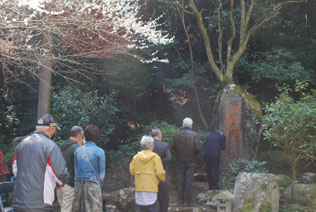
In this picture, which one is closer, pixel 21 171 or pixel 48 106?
pixel 21 171

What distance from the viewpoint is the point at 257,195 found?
21.4 ft

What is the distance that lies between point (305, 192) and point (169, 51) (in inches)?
357

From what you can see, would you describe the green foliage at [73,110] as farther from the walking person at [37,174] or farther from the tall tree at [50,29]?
the walking person at [37,174]

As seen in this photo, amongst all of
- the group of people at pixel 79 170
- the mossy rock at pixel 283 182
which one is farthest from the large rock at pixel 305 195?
the group of people at pixel 79 170

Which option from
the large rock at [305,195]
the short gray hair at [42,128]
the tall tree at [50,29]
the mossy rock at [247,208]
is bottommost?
the mossy rock at [247,208]

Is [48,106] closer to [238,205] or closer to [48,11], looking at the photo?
[48,11]

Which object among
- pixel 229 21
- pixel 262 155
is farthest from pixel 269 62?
pixel 262 155

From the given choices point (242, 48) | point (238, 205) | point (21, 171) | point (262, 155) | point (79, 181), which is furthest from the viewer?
point (262, 155)

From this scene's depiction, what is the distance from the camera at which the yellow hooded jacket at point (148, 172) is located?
5.45m

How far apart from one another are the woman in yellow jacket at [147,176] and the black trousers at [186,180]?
7.13 feet

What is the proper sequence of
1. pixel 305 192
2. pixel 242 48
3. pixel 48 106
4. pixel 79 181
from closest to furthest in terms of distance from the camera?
pixel 79 181, pixel 305 192, pixel 48 106, pixel 242 48

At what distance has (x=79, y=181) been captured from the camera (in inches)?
207

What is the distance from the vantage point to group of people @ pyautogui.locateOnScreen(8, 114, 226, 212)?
409cm

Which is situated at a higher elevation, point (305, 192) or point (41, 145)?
point (41, 145)
